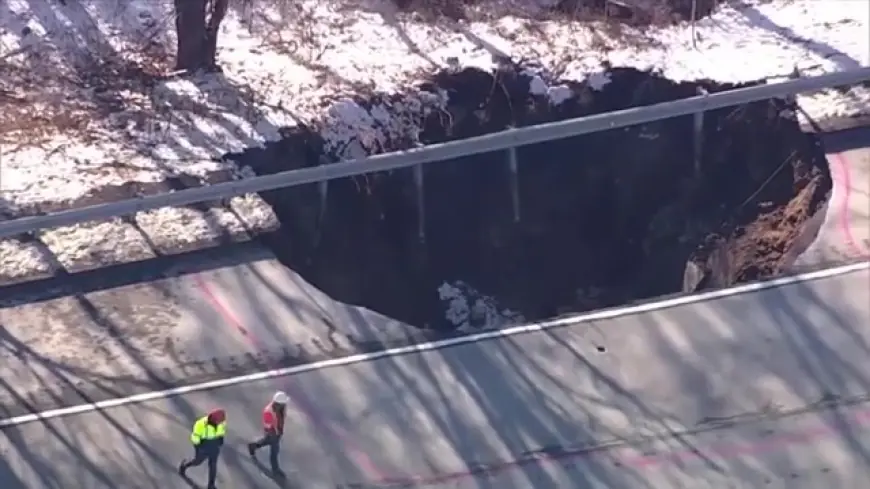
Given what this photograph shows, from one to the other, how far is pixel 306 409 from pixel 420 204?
3.59 m

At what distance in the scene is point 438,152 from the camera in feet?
46.4

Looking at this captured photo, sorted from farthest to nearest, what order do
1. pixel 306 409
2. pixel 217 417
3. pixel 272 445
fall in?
pixel 306 409 → pixel 272 445 → pixel 217 417

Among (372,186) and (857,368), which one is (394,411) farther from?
(857,368)

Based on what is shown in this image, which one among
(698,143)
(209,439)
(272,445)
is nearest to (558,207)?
(698,143)

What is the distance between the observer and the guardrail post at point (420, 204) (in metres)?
15.1

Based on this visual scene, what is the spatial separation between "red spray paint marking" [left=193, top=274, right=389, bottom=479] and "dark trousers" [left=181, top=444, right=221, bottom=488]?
1108 mm

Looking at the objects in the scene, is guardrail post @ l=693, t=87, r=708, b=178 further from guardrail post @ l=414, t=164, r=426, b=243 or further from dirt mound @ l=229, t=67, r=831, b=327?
guardrail post @ l=414, t=164, r=426, b=243

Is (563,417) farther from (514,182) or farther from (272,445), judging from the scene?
(514,182)

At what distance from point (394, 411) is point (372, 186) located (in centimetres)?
356

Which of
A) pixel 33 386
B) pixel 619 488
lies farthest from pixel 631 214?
pixel 33 386

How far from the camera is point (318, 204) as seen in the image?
14930 millimetres

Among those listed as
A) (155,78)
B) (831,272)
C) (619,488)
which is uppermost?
(155,78)

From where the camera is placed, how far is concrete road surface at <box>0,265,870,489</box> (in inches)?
477

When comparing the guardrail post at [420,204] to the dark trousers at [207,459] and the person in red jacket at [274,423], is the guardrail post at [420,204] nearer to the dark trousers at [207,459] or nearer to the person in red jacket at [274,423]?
the person in red jacket at [274,423]
